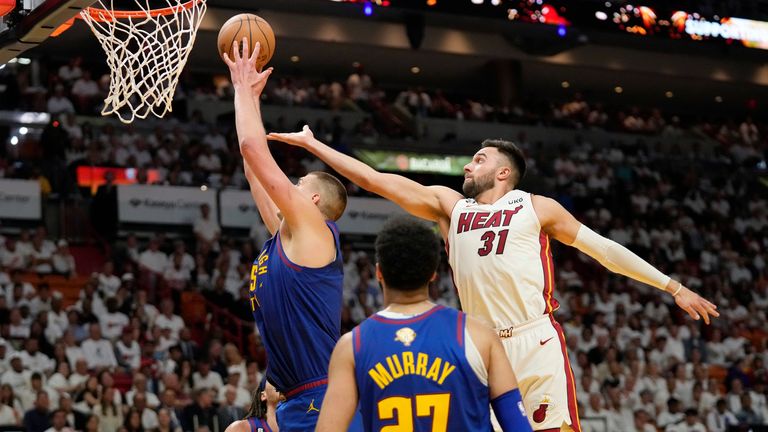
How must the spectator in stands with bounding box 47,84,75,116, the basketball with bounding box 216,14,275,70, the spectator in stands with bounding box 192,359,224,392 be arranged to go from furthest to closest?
the spectator in stands with bounding box 47,84,75,116, the spectator in stands with bounding box 192,359,224,392, the basketball with bounding box 216,14,275,70

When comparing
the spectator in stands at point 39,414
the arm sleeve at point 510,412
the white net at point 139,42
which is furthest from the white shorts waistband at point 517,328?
the spectator in stands at point 39,414

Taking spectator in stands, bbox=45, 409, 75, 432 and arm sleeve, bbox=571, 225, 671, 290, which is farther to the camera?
spectator in stands, bbox=45, 409, 75, 432

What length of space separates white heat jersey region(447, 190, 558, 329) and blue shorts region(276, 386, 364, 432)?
3.41 feet

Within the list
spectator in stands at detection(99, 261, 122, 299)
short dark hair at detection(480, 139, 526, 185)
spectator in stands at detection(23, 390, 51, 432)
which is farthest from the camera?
spectator in stands at detection(99, 261, 122, 299)

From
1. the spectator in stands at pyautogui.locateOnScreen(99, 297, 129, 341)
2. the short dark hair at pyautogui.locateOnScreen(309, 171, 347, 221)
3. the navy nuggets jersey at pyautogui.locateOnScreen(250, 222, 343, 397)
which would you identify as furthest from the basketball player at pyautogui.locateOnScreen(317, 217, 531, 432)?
the spectator in stands at pyautogui.locateOnScreen(99, 297, 129, 341)

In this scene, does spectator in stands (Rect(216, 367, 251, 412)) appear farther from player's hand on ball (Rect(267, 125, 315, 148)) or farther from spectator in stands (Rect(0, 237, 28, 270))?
player's hand on ball (Rect(267, 125, 315, 148))

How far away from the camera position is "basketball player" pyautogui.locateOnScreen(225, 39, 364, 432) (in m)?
5.29

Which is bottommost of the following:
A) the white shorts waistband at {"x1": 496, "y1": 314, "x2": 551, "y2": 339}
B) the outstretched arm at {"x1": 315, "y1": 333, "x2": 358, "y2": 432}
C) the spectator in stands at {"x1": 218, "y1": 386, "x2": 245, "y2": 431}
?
the spectator in stands at {"x1": 218, "y1": 386, "x2": 245, "y2": 431}

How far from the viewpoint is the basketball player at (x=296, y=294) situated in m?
5.29

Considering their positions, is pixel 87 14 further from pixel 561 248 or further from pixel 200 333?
pixel 561 248

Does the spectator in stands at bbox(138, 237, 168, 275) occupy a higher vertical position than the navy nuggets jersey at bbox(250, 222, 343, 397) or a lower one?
lower

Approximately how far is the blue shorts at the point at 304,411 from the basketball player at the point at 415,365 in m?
1.35

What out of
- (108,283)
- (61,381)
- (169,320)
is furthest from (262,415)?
(108,283)

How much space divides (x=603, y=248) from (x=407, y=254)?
91.8 inches
